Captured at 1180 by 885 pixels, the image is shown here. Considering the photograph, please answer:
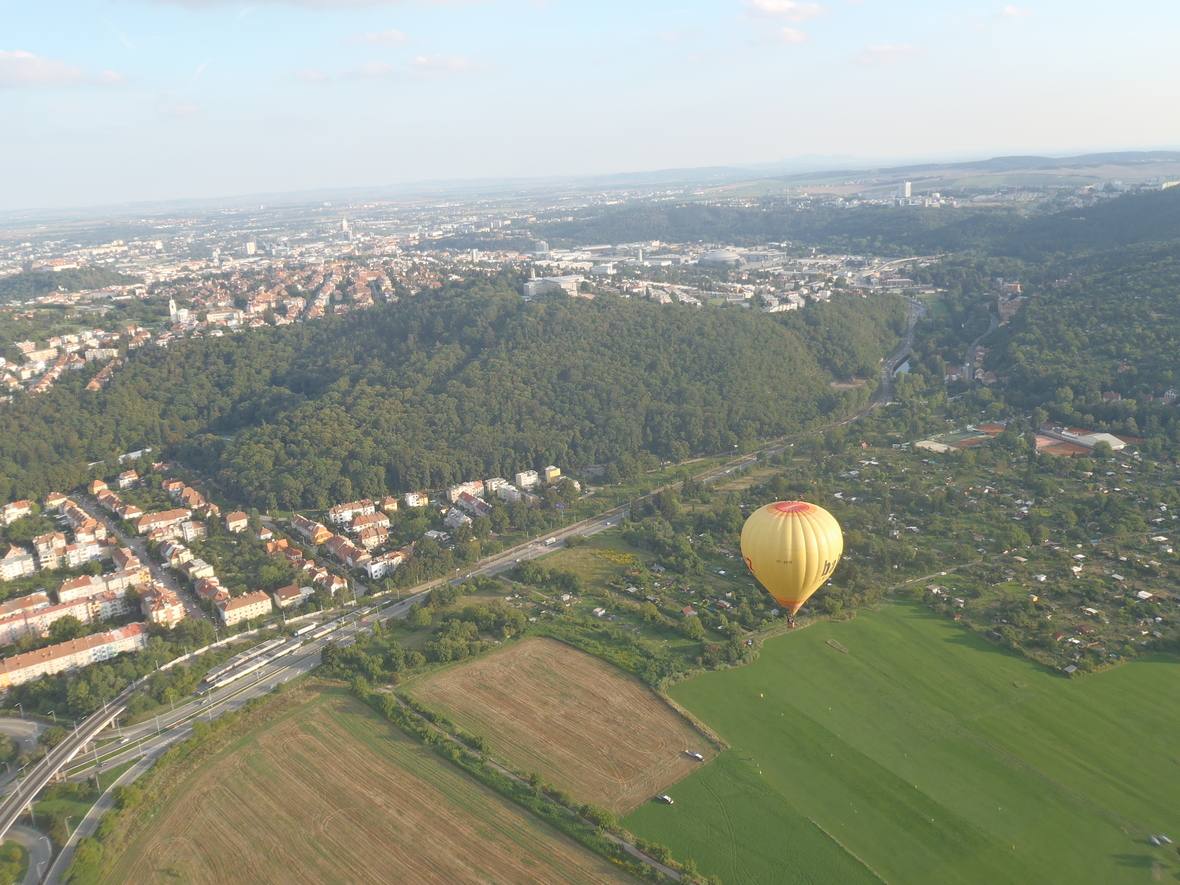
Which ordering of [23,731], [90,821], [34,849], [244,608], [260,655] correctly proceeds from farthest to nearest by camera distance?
1. [244,608]
2. [260,655]
3. [23,731]
4. [90,821]
5. [34,849]

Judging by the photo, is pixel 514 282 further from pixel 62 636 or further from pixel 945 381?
pixel 62 636

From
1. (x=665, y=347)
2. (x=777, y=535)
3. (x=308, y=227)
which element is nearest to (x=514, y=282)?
(x=665, y=347)

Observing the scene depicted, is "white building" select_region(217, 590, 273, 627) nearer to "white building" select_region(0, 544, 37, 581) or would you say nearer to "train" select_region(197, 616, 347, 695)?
"train" select_region(197, 616, 347, 695)

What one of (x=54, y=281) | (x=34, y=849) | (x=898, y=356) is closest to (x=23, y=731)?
(x=34, y=849)

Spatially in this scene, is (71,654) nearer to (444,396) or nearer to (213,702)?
(213,702)

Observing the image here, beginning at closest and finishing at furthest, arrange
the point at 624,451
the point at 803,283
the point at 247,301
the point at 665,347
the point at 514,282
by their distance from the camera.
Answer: the point at 624,451 < the point at 665,347 < the point at 514,282 < the point at 247,301 < the point at 803,283

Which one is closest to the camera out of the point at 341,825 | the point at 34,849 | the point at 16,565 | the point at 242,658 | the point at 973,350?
the point at 34,849
